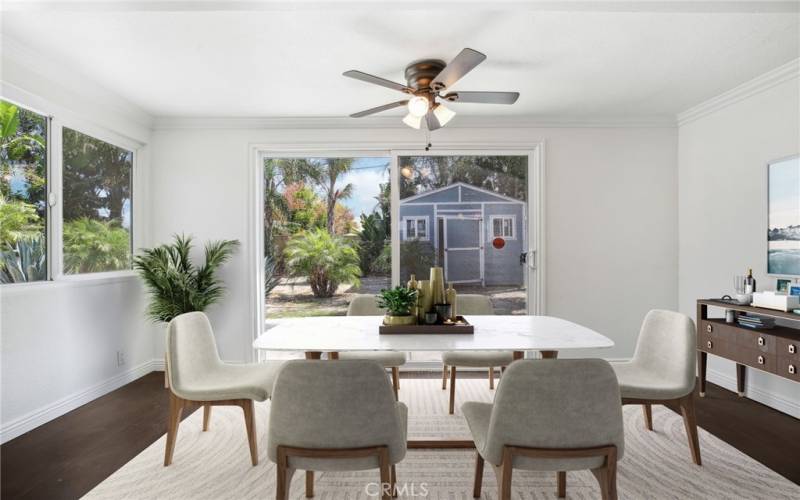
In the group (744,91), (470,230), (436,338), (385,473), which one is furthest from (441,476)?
(744,91)

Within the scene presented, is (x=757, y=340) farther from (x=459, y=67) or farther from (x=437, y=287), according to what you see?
(x=459, y=67)

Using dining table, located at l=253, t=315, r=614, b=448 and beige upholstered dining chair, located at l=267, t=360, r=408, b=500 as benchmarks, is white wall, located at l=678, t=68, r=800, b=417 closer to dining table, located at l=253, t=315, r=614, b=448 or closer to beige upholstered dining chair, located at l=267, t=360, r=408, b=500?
dining table, located at l=253, t=315, r=614, b=448

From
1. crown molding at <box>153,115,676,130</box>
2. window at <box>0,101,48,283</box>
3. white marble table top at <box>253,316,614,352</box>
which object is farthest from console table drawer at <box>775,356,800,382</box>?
window at <box>0,101,48,283</box>

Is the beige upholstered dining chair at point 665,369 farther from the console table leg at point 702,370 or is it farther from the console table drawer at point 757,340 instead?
the console table leg at point 702,370

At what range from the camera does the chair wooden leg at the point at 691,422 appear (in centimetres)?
227

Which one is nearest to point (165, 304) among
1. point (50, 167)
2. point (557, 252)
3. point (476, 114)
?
point (50, 167)

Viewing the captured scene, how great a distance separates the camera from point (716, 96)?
143 inches

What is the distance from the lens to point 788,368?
268cm

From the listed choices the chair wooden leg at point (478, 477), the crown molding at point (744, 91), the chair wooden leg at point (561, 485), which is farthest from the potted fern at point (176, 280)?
the crown molding at point (744, 91)

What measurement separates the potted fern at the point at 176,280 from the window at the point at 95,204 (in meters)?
0.26

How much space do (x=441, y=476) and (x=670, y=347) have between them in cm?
140

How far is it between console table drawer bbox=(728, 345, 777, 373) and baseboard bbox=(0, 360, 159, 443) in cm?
468

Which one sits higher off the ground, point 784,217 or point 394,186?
point 394,186

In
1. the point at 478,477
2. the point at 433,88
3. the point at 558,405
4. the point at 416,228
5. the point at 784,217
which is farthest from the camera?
the point at 416,228
